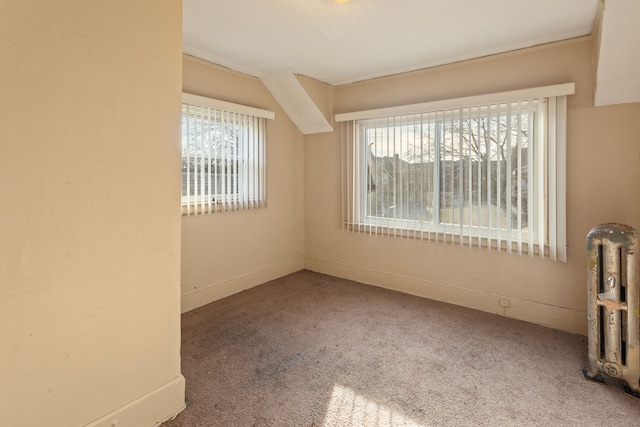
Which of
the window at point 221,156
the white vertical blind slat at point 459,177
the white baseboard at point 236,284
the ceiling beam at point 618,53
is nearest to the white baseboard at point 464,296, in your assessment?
the white baseboard at point 236,284

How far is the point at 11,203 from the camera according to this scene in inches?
44.8

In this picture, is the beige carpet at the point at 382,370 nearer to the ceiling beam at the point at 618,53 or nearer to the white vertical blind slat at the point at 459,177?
the white vertical blind slat at the point at 459,177

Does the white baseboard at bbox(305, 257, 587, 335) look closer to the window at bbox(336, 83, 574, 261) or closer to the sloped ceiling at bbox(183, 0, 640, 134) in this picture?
the window at bbox(336, 83, 574, 261)

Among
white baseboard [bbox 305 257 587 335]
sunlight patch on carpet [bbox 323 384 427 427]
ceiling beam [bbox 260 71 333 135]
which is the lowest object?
sunlight patch on carpet [bbox 323 384 427 427]

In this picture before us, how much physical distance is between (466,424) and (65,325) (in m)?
1.80

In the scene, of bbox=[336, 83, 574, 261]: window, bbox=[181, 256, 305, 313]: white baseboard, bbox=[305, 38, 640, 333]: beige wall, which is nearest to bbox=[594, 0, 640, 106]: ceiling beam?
bbox=[305, 38, 640, 333]: beige wall

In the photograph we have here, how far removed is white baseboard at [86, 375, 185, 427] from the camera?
1422mm

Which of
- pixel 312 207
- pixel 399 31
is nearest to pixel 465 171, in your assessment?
pixel 399 31

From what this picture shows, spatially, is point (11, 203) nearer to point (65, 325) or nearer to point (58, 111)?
point (58, 111)

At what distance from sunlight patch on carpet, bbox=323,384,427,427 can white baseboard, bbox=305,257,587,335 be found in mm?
1658

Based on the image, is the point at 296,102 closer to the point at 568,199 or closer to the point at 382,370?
the point at 568,199

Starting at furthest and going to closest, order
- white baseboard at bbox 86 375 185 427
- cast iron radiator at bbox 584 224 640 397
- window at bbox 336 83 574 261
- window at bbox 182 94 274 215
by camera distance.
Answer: window at bbox 182 94 274 215 < window at bbox 336 83 574 261 < cast iron radiator at bbox 584 224 640 397 < white baseboard at bbox 86 375 185 427

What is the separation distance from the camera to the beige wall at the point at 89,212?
45.3 inches


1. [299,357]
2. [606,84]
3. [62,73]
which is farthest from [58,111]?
[606,84]
